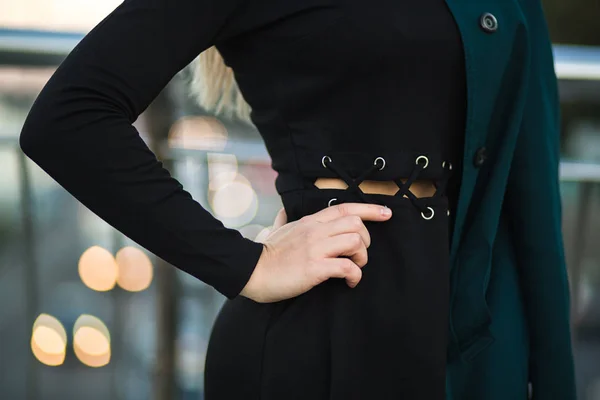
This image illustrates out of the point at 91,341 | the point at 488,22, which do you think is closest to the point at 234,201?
the point at 91,341

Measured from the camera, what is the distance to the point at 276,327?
2.76ft

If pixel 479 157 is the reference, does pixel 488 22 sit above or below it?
above

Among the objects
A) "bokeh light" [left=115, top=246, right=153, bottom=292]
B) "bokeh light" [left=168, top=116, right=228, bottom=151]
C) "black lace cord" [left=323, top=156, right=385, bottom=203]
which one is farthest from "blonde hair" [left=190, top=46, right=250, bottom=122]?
"bokeh light" [left=115, top=246, right=153, bottom=292]

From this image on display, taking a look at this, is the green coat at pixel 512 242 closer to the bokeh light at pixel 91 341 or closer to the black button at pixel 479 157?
the black button at pixel 479 157

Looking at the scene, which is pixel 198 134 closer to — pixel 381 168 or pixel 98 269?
pixel 98 269

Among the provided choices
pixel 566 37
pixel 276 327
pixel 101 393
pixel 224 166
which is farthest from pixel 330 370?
pixel 566 37

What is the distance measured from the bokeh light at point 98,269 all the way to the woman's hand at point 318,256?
1299mm

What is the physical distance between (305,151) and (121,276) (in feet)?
4.32

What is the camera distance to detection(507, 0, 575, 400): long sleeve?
94 cm

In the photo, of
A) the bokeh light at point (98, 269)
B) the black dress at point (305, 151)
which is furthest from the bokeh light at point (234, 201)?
the black dress at point (305, 151)

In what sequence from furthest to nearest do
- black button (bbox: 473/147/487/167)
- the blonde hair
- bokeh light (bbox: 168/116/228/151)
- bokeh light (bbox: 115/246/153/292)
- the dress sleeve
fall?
1. bokeh light (bbox: 115/246/153/292)
2. bokeh light (bbox: 168/116/228/151)
3. the blonde hair
4. black button (bbox: 473/147/487/167)
5. the dress sleeve

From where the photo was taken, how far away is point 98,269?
2025mm

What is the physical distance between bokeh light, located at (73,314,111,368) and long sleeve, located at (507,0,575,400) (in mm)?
1486

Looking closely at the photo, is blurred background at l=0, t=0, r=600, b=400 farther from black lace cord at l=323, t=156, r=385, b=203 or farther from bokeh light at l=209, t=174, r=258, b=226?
black lace cord at l=323, t=156, r=385, b=203
